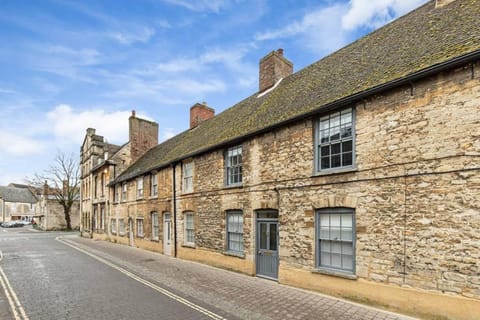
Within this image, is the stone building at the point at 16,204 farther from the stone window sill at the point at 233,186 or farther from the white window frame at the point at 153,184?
the stone window sill at the point at 233,186

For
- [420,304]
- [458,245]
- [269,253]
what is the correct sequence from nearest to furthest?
1. [458,245]
2. [420,304]
3. [269,253]

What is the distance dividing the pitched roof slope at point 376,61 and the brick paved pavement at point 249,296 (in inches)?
213

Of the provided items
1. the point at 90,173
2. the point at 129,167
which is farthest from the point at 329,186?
the point at 90,173

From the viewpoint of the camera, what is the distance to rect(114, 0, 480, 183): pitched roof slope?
298 inches

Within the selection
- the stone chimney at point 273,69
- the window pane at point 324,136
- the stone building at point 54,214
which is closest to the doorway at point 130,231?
the stone chimney at point 273,69

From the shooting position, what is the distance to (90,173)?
33.3 meters

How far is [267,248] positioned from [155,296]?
4.19 metres

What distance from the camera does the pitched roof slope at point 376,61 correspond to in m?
7.57

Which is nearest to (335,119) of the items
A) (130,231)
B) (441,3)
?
(441,3)

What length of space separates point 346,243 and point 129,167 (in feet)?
75.8

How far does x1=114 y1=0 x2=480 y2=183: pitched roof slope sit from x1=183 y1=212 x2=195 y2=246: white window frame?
373 centimetres


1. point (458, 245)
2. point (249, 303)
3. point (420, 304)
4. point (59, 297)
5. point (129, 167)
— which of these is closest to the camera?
point (458, 245)

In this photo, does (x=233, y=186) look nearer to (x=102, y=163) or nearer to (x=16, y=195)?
(x=102, y=163)

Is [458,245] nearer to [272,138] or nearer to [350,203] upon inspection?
[350,203]
